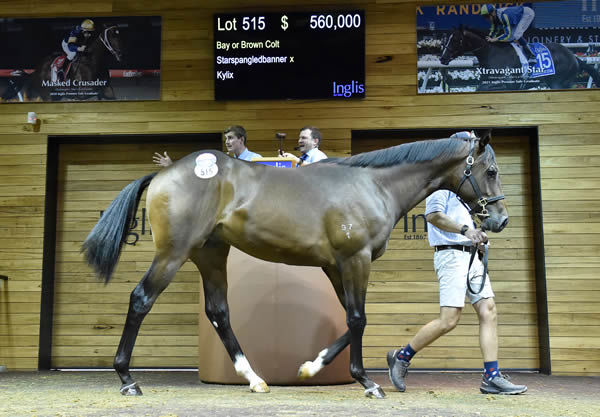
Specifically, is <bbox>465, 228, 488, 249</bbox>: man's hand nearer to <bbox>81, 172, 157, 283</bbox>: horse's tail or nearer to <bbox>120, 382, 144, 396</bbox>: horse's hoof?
<bbox>81, 172, 157, 283</bbox>: horse's tail

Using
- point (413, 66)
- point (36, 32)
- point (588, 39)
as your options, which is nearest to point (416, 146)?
point (413, 66)

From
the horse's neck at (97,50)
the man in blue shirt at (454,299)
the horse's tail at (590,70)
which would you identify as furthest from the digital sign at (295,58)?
the man in blue shirt at (454,299)

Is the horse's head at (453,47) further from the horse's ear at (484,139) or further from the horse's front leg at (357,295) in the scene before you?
the horse's front leg at (357,295)

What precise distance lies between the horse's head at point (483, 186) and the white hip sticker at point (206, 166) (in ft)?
4.80

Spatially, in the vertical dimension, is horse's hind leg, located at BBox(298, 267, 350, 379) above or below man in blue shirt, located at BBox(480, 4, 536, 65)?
below

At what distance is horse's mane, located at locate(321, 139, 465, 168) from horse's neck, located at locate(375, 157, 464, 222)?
0.03 m

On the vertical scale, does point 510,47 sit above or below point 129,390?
above

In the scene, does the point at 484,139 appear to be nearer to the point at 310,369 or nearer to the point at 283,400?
the point at 310,369

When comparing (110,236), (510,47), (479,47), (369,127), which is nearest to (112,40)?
(369,127)

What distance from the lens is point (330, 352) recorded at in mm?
3807

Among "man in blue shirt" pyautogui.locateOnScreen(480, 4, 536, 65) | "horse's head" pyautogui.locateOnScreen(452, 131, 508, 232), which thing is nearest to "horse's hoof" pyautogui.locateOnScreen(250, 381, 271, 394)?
"horse's head" pyautogui.locateOnScreen(452, 131, 508, 232)

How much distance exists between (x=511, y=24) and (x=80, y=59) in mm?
4155

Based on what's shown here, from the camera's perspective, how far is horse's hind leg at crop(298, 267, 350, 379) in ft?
12.2

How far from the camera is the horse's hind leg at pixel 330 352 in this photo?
373 cm
